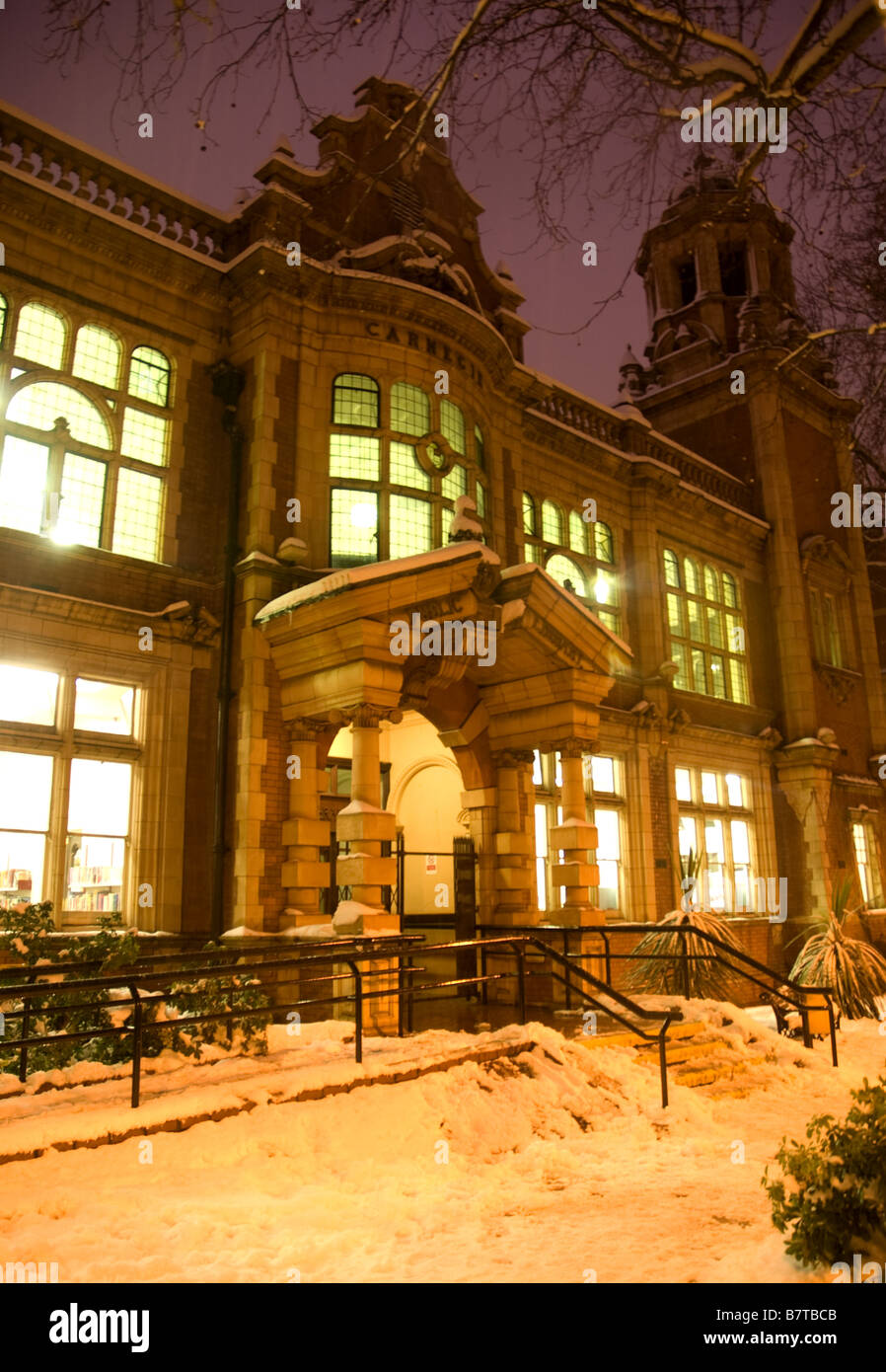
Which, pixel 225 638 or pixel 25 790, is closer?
pixel 25 790

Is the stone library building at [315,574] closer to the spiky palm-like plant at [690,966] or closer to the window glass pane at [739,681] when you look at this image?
the spiky palm-like plant at [690,966]

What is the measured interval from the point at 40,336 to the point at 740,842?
16432 mm

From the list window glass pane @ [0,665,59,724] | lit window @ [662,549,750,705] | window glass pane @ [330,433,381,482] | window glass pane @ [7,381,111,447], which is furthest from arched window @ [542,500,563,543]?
window glass pane @ [0,665,59,724]

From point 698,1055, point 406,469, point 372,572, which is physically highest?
point 406,469

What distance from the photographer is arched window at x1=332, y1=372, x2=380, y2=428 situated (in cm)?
1438

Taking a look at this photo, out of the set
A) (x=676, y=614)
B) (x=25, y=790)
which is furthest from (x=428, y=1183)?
(x=676, y=614)

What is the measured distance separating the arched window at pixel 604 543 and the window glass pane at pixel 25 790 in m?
11.6

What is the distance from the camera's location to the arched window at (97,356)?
1265 cm

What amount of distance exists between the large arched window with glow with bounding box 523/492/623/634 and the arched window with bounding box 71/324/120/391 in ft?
24.3

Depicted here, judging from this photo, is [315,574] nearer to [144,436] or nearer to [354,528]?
[354,528]

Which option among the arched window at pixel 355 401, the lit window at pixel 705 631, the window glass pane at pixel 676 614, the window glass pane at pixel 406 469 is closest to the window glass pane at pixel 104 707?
the window glass pane at pixel 406 469

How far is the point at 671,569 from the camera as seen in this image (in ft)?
A: 68.5
